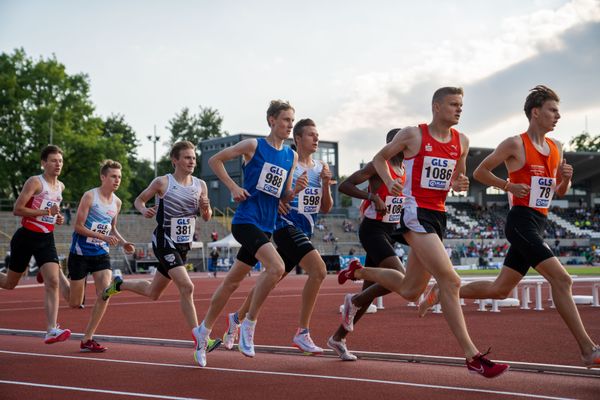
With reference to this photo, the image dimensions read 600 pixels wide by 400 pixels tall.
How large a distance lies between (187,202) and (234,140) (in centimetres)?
5942

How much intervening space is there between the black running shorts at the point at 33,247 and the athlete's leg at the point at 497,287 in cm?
478

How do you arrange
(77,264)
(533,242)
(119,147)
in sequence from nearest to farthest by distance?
(533,242) < (77,264) < (119,147)

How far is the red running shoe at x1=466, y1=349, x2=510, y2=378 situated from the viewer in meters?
5.57

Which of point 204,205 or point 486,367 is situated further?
point 204,205

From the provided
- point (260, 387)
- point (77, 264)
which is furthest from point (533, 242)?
point (77, 264)

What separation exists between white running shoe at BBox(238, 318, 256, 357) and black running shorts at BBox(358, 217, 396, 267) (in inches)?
60.9

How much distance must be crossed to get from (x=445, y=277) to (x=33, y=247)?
515cm

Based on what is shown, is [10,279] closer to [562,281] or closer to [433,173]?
[433,173]

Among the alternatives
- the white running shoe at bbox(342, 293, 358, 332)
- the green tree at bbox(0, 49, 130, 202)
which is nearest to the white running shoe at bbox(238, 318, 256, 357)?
the white running shoe at bbox(342, 293, 358, 332)

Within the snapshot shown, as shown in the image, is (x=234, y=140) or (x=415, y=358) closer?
(x=415, y=358)

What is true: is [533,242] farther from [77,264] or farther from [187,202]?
[77,264]

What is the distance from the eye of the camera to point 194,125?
105m

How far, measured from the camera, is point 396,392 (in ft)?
18.3

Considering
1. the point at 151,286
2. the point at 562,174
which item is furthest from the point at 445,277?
the point at 151,286
